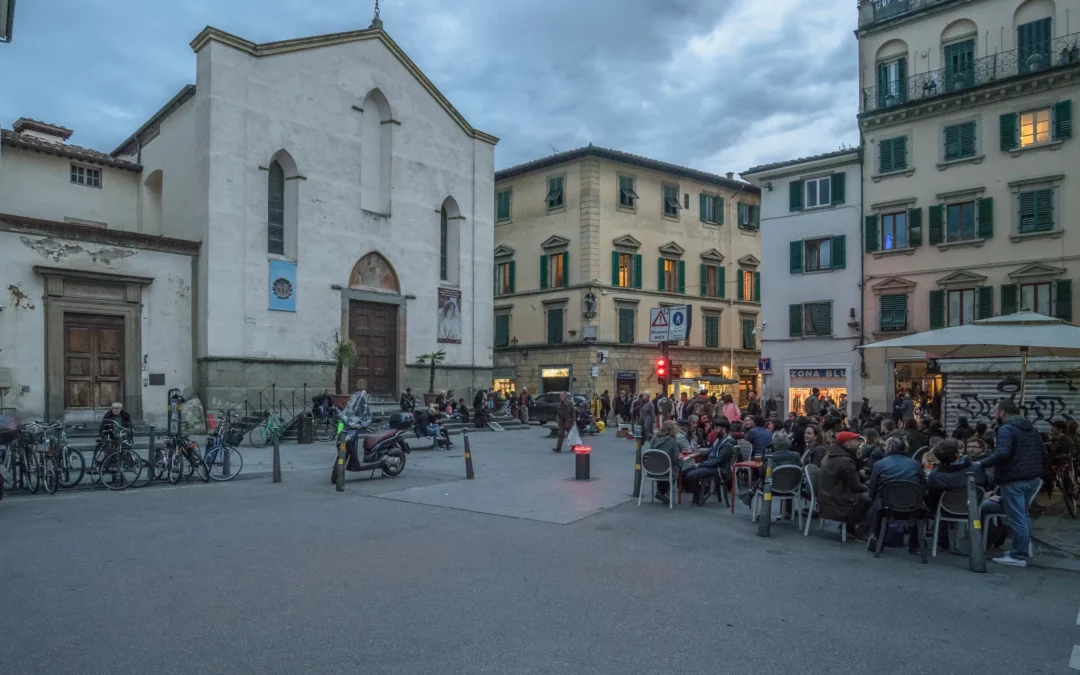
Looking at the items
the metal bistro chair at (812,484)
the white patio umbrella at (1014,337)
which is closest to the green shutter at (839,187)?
the white patio umbrella at (1014,337)

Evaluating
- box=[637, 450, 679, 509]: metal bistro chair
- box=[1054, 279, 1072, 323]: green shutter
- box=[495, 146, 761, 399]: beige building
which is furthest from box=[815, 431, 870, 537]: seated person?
box=[495, 146, 761, 399]: beige building

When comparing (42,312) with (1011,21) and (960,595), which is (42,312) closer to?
(960,595)

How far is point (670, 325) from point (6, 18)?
14036 mm

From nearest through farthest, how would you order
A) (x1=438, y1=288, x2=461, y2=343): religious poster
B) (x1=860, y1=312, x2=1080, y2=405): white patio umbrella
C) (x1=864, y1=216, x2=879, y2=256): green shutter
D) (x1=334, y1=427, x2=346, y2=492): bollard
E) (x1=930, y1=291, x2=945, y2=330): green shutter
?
(x1=860, y1=312, x2=1080, y2=405): white patio umbrella < (x1=334, y1=427, x2=346, y2=492): bollard < (x1=930, y1=291, x2=945, y2=330): green shutter < (x1=438, y1=288, x2=461, y2=343): religious poster < (x1=864, y1=216, x2=879, y2=256): green shutter

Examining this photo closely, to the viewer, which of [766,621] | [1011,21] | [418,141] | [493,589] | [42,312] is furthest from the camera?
[418,141]

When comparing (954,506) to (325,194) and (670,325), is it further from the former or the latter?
(325,194)

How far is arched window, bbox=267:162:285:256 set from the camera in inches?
980

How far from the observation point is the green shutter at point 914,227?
28.2 metres

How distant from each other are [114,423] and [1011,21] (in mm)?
29994

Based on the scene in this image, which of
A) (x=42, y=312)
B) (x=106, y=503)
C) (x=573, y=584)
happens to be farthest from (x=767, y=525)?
(x=42, y=312)

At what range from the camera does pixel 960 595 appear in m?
6.79

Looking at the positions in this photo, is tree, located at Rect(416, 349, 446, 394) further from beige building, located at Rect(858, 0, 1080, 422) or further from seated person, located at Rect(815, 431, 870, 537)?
seated person, located at Rect(815, 431, 870, 537)

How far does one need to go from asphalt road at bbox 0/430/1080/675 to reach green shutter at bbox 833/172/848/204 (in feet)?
76.0

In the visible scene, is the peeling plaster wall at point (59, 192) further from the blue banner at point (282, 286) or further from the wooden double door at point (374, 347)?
the wooden double door at point (374, 347)
